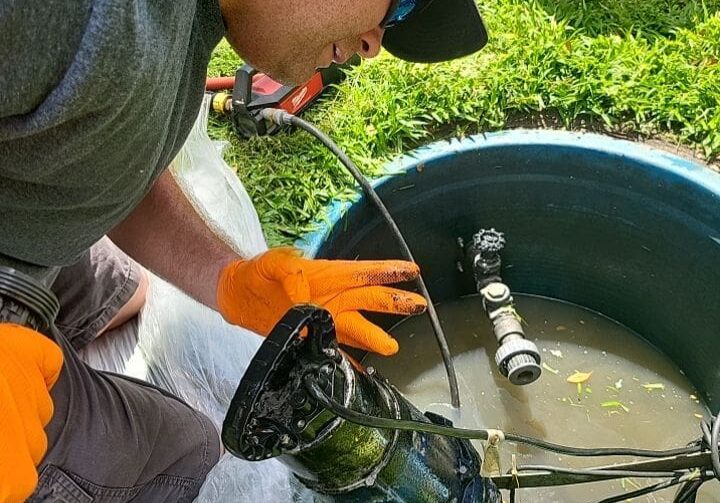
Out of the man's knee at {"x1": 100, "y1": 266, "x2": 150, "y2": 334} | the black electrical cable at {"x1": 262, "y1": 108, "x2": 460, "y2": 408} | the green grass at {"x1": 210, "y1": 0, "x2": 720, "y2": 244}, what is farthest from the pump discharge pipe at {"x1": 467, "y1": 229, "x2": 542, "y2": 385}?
the man's knee at {"x1": 100, "y1": 266, "x2": 150, "y2": 334}

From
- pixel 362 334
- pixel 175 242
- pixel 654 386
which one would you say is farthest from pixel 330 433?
pixel 654 386

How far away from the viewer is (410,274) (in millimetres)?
1044

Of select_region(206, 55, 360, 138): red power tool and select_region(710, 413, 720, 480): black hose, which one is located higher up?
select_region(206, 55, 360, 138): red power tool

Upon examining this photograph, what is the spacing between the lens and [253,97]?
5.29 feet

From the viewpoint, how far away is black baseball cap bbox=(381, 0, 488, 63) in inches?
44.4

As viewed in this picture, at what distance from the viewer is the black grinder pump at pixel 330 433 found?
694 millimetres

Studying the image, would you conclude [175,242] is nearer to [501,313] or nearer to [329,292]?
[329,292]

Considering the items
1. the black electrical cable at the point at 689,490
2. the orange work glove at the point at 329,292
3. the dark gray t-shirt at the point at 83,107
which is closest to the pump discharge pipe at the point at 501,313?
the black electrical cable at the point at 689,490

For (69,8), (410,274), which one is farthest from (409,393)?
(69,8)

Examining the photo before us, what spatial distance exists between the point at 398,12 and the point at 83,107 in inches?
21.3

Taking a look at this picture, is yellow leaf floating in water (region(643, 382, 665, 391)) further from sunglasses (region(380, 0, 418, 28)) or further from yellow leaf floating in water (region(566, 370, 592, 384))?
sunglasses (region(380, 0, 418, 28))

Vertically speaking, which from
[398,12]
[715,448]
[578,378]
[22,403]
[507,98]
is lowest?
[22,403]

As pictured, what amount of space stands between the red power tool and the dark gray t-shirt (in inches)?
25.5

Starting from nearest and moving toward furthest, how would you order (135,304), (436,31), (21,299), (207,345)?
(21,299), (436,31), (207,345), (135,304)
